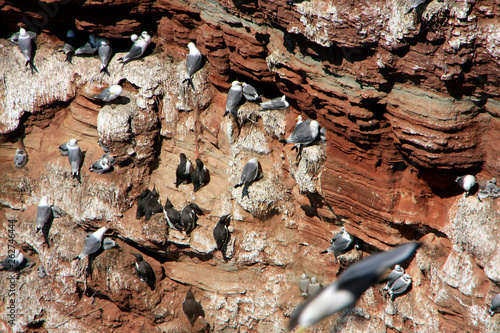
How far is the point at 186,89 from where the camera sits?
7988 mm

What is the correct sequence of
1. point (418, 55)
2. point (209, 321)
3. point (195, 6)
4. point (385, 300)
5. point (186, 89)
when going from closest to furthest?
point (418, 55) → point (385, 300) → point (195, 6) → point (186, 89) → point (209, 321)

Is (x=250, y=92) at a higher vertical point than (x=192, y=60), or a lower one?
lower

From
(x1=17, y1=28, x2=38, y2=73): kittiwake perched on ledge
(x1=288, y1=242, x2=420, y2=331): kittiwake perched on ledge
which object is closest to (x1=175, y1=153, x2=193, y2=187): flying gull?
(x1=17, y1=28, x2=38, y2=73): kittiwake perched on ledge

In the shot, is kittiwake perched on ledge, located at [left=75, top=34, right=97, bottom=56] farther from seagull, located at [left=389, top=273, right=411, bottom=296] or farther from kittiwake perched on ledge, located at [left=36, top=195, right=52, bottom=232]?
seagull, located at [left=389, top=273, right=411, bottom=296]

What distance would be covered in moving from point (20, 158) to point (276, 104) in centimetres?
555

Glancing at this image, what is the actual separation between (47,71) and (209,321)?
5787 millimetres

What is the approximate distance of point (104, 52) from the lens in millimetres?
8148

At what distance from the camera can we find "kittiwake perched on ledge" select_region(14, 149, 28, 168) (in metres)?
9.09

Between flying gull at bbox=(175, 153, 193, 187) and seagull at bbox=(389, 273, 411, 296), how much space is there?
3.93 meters

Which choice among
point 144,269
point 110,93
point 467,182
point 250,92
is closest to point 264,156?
point 250,92

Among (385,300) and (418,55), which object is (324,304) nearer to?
(418,55)

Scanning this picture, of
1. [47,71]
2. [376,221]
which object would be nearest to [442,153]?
[376,221]

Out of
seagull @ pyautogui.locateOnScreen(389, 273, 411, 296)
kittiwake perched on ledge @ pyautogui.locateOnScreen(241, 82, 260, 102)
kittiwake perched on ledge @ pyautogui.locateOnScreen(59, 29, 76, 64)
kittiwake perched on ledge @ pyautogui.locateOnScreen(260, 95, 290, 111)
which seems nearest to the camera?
seagull @ pyautogui.locateOnScreen(389, 273, 411, 296)

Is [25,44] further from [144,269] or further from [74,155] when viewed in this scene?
[144,269]
